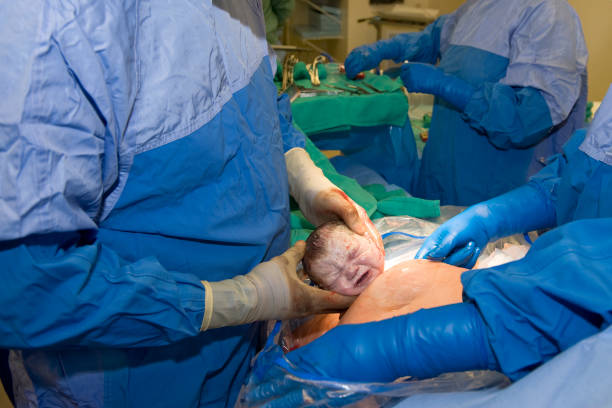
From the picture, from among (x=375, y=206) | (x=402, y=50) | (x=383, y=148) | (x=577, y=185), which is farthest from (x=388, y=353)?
(x=402, y=50)

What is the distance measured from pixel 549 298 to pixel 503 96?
1.62m

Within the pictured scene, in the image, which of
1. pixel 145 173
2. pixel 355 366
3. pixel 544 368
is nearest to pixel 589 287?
pixel 544 368

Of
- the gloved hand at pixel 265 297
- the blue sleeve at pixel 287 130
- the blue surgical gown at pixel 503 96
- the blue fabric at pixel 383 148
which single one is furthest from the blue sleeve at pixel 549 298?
the blue fabric at pixel 383 148

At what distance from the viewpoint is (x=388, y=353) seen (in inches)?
37.1

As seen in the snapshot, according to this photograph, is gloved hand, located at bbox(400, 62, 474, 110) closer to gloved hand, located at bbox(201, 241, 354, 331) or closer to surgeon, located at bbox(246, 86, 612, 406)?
surgeon, located at bbox(246, 86, 612, 406)

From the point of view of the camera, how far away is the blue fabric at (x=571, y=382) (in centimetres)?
65

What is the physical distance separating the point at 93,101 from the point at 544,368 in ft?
2.95

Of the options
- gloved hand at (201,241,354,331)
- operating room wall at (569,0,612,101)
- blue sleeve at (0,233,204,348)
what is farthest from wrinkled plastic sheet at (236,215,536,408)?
operating room wall at (569,0,612,101)

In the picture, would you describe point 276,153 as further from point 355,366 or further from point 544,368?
point 544,368

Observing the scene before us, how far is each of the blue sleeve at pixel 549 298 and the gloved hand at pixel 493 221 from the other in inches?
24.7

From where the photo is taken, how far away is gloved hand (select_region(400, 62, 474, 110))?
93.5 inches

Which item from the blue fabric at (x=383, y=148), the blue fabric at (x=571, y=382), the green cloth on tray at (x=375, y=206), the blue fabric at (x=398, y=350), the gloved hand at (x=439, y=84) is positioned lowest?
the blue fabric at (x=383, y=148)

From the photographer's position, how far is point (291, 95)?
2.48 meters

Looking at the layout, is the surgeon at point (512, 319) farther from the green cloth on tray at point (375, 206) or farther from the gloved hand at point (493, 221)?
the green cloth on tray at point (375, 206)
